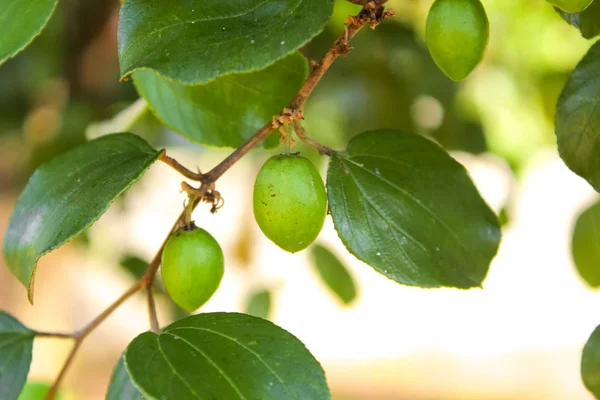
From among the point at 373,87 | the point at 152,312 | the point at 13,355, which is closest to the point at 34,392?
the point at 13,355

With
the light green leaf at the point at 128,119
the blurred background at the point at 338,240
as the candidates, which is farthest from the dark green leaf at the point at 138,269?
the light green leaf at the point at 128,119

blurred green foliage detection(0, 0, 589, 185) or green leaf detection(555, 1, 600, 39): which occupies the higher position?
green leaf detection(555, 1, 600, 39)

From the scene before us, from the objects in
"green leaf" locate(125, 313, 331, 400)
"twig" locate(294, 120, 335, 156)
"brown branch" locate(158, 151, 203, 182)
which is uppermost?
"twig" locate(294, 120, 335, 156)

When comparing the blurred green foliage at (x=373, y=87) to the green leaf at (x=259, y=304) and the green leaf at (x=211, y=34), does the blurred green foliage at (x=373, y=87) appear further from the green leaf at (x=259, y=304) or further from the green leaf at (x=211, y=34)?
the green leaf at (x=211, y=34)

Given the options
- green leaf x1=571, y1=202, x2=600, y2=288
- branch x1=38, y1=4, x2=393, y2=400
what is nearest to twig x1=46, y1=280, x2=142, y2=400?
branch x1=38, y1=4, x2=393, y2=400

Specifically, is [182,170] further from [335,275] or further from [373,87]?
[373,87]

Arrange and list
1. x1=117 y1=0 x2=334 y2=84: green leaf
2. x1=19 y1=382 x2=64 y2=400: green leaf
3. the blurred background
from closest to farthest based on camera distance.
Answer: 1. x1=117 y1=0 x2=334 y2=84: green leaf
2. x1=19 y1=382 x2=64 y2=400: green leaf
3. the blurred background

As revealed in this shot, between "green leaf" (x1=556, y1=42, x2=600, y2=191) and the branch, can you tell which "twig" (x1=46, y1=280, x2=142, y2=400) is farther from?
"green leaf" (x1=556, y1=42, x2=600, y2=191)
